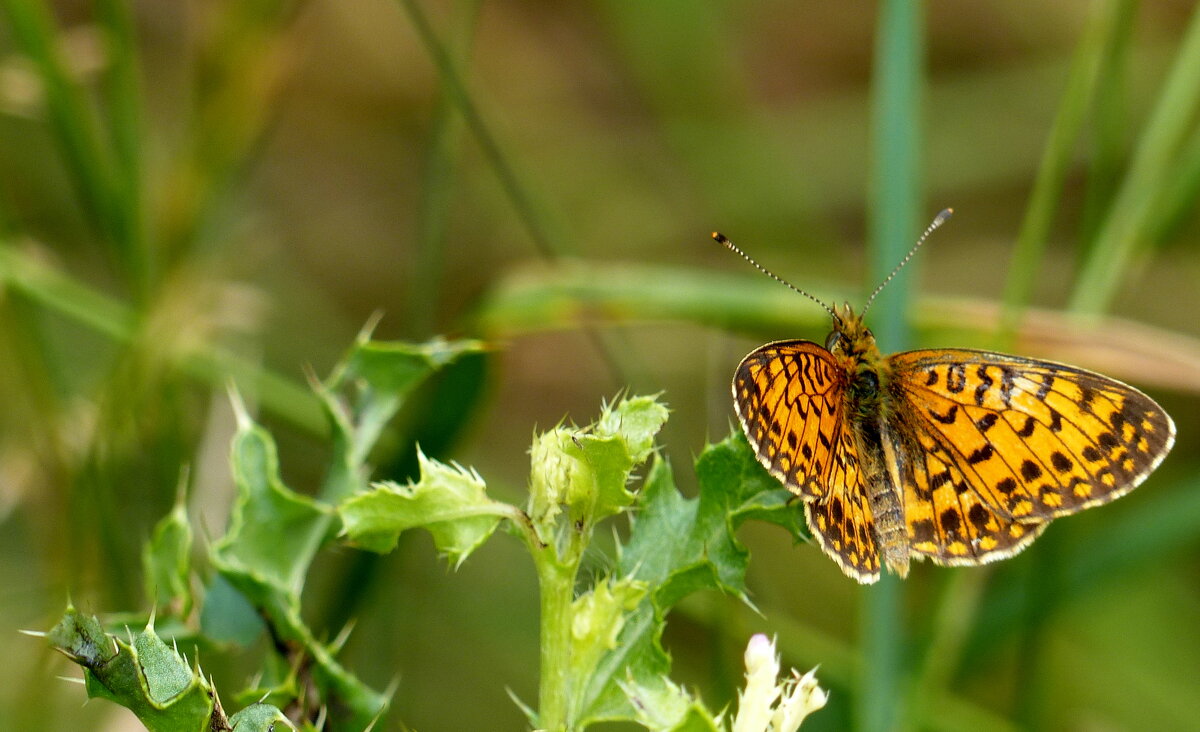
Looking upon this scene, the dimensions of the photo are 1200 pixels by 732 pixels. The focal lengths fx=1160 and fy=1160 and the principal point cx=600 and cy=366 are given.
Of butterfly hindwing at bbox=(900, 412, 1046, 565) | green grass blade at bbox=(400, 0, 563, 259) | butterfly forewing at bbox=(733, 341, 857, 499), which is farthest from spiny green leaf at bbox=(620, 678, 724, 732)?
green grass blade at bbox=(400, 0, 563, 259)

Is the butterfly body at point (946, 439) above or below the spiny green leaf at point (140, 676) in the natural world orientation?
below

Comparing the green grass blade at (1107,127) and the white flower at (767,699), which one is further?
the green grass blade at (1107,127)

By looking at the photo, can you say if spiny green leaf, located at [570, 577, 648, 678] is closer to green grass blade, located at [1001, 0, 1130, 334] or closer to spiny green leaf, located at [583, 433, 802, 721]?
spiny green leaf, located at [583, 433, 802, 721]

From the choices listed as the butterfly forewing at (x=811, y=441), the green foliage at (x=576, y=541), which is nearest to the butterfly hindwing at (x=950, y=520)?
the butterfly forewing at (x=811, y=441)

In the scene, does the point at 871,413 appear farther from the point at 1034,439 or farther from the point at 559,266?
the point at 559,266

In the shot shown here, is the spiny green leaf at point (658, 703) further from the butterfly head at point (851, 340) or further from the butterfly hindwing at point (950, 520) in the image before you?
the butterfly head at point (851, 340)

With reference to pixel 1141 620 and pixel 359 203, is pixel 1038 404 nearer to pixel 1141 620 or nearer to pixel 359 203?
pixel 1141 620

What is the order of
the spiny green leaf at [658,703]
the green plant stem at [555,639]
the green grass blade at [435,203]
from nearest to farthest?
the spiny green leaf at [658,703]
the green plant stem at [555,639]
the green grass blade at [435,203]
